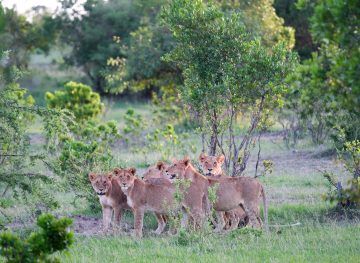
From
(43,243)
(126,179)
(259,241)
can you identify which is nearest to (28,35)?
(126,179)

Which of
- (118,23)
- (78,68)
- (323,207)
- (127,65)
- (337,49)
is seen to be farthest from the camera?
(78,68)

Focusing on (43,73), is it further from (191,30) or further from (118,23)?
(191,30)

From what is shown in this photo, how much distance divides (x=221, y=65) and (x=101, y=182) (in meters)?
2.74

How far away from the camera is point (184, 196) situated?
35.5 ft

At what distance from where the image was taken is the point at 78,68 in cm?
4153

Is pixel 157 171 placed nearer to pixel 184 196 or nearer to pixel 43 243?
pixel 184 196

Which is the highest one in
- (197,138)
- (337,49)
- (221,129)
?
(337,49)

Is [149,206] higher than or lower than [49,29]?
lower

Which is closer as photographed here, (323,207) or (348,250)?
(348,250)

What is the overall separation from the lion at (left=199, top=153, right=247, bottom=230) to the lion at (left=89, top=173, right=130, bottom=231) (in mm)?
1287

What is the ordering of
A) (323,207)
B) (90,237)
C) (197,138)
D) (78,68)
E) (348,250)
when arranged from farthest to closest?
(78,68), (197,138), (323,207), (90,237), (348,250)

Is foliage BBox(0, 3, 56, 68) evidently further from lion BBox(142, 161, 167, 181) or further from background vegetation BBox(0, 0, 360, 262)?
lion BBox(142, 161, 167, 181)

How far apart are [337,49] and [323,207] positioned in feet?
18.3

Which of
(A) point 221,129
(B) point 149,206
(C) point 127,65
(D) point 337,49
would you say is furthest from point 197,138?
(D) point 337,49
